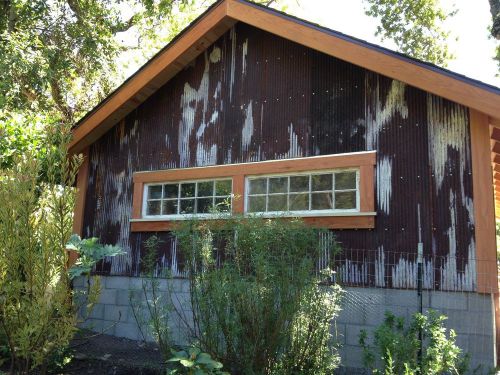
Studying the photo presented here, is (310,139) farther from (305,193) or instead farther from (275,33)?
(275,33)

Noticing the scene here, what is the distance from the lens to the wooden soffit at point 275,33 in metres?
6.02

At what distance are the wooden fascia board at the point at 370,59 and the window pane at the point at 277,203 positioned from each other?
2.25 metres

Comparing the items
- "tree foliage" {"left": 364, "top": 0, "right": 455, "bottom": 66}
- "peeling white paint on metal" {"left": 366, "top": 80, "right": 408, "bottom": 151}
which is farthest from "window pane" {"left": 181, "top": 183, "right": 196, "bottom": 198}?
"tree foliage" {"left": 364, "top": 0, "right": 455, "bottom": 66}

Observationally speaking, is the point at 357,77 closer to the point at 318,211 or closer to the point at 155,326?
the point at 318,211

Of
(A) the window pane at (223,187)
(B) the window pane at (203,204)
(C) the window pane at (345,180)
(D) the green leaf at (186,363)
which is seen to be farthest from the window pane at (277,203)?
(D) the green leaf at (186,363)

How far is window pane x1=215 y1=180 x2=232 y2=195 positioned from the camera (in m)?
8.09

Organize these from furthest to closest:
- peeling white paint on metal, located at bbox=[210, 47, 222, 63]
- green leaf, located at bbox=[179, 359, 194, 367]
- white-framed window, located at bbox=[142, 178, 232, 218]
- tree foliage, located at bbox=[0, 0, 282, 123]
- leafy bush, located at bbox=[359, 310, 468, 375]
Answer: tree foliage, located at bbox=[0, 0, 282, 123] → peeling white paint on metal, located at bbox=[210, 47, 222, 63] → white-framed window, located at bbox=[142, 178, 232, 218] → leafy bush, located at bbox=[359, 310, 468, 375] → green leaf, located at bbox=[179, 359, 194, 367]

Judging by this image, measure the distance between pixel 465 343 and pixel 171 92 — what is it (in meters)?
6.31

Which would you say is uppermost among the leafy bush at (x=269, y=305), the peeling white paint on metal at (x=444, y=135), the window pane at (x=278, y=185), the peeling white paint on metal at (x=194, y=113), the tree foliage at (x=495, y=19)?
the tree foliage at (x=495, y=19)

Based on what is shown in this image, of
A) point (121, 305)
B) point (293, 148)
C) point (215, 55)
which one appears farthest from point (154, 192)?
point (293, 148)

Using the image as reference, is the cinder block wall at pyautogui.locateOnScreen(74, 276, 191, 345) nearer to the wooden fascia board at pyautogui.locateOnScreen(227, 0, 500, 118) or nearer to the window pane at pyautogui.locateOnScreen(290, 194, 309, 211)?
the window pane at pyautogui.locateOnScreen(290, 194, 309, 211)

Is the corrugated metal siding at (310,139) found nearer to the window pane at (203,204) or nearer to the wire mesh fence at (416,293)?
the wire mesh fence at (416,293)

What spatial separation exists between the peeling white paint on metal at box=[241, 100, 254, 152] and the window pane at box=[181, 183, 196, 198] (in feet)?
3.92

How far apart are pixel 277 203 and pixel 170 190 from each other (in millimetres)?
2205
